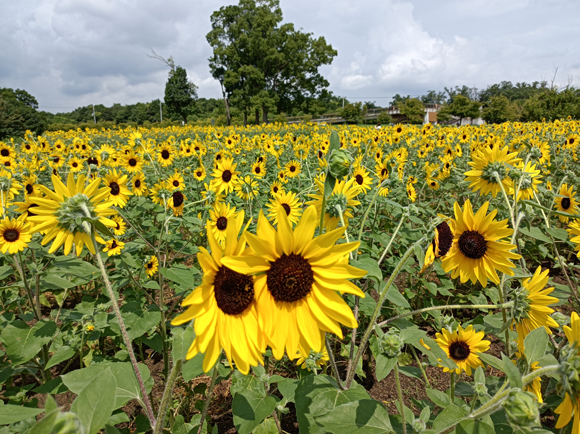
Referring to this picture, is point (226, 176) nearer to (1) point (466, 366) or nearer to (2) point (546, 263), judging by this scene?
(1) point (466, 366)

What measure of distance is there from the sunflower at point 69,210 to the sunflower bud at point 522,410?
4.86ft

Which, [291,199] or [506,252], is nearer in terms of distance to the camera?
[506,252]

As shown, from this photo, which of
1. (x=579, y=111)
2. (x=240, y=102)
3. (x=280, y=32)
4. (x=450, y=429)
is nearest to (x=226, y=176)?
(x=450, y=429)

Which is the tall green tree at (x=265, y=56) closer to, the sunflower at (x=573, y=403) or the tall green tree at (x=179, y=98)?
the tall green tree at (x=179, y=98)

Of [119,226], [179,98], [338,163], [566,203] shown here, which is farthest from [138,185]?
[179,98]

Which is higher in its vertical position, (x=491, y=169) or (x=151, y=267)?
(x=491, y=169)

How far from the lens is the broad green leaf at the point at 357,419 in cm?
104

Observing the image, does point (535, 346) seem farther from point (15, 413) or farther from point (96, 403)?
point (15, 413)

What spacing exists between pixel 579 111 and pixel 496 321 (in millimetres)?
23573

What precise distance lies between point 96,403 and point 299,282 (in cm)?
61

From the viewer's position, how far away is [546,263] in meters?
4.21

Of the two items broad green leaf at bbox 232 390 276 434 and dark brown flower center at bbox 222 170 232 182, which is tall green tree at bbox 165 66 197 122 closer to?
dark brown flower center at bbox 222 170 232 182

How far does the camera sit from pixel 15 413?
987 millimetres

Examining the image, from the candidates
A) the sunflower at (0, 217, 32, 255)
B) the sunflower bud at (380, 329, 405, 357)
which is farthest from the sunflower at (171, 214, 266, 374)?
the sunflower at (0, 217, 32, 255)
